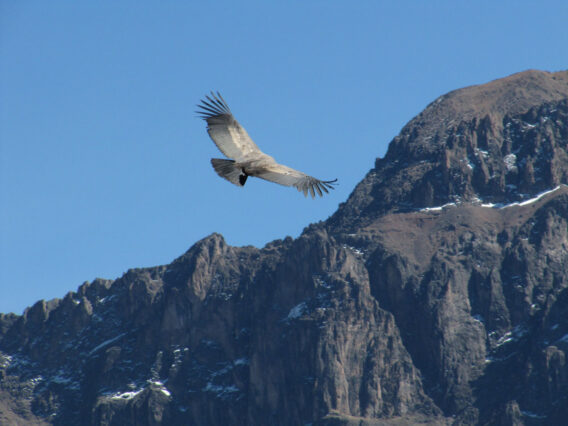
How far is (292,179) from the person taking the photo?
210 feet

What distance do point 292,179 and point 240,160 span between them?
2.83 m

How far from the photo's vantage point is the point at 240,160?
6512 cm

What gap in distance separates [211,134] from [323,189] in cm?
690

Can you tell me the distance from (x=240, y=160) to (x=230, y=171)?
1.07 meters

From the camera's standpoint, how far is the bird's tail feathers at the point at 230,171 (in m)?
65.1

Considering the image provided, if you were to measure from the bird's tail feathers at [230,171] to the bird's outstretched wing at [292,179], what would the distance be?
1.40 meters

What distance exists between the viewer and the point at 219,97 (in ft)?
230

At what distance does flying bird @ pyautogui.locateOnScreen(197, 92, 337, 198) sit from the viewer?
210 feet

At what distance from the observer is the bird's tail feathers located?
2564 inches

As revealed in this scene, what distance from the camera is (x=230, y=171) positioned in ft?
216

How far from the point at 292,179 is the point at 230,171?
11.6 feet

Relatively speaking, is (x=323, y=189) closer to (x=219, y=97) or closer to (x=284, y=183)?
(x=284, y=183)

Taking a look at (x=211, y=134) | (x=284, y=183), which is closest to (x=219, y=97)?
(x=211, y=134)

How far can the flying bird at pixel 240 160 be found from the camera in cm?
6394
